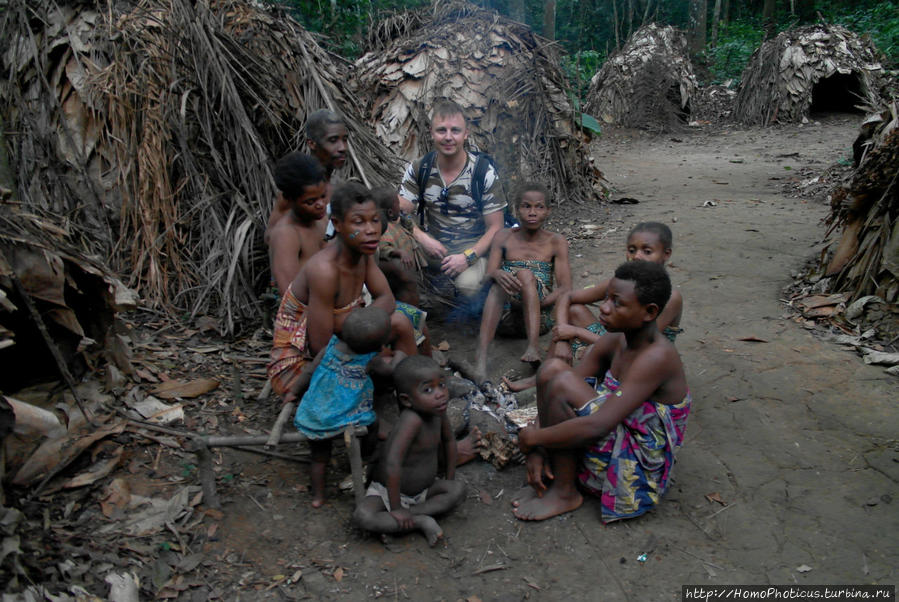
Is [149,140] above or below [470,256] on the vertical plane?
above

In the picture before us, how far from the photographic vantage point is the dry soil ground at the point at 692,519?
2229mm

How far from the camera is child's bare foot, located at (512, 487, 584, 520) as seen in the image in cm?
256

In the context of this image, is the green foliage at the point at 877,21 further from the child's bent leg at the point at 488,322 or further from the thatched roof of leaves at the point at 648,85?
the child's bent leg at the point at 488,322

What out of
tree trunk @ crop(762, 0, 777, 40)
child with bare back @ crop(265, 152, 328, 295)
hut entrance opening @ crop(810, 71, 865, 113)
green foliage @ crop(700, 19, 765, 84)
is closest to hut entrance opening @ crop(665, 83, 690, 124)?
hut entrance opening @ crop(810, 71, 865, 113)

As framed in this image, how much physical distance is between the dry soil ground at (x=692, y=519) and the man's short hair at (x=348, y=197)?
4.09 ft

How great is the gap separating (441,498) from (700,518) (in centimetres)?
107

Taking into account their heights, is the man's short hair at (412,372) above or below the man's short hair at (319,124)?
below

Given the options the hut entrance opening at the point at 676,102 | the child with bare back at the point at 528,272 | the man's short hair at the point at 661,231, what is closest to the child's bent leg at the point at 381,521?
the child with bare back at the point at 528,272

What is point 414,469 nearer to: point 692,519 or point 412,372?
point 412,372

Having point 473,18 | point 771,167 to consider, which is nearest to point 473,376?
A: point 473,18

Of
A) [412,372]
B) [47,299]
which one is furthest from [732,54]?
[47,299]

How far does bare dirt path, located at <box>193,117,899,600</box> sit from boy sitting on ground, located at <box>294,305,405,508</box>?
11.5 inches

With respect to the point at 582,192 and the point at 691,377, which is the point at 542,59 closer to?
the point at 582,192

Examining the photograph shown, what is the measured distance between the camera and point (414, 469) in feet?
8.24
